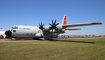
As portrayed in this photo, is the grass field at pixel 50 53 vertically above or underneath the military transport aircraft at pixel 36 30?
underneath

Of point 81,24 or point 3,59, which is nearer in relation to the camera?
point 3,59

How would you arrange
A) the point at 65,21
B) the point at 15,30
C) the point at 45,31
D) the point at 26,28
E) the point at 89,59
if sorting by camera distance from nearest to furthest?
→ 1. the point at 89,59
2. the point at 15,30
3. the point at 26,28
4. the point at 45,31
5. the point at 65,21

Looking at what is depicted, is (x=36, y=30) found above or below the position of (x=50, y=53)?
above

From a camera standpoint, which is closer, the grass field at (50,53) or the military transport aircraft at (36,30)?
the grass field at (50,53)

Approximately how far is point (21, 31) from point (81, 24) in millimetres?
14809

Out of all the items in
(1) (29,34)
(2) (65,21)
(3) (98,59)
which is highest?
(2) (65,21)

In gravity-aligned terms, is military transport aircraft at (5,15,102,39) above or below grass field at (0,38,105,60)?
above

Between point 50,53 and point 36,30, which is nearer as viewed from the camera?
point 50,53

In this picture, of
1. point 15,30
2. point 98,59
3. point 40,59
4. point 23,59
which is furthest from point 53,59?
point 15,30

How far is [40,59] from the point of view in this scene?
8.51 m

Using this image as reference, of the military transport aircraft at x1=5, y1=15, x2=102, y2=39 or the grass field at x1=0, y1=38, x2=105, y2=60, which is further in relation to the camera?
the military transport aircraft at x1=5, y1=15, x2=102, y2=39

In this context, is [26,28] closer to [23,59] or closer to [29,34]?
[29,34]

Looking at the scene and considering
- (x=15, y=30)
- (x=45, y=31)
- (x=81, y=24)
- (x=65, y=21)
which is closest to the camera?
(x=81, y=24)

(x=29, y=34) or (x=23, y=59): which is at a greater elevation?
(x=29, y=34)
